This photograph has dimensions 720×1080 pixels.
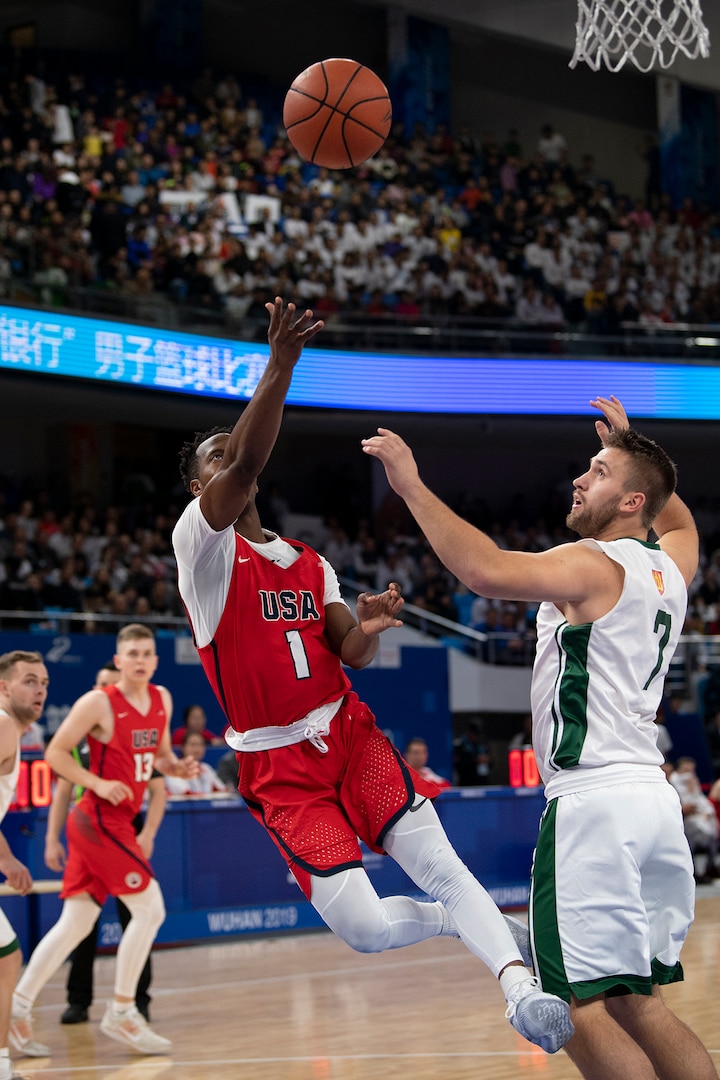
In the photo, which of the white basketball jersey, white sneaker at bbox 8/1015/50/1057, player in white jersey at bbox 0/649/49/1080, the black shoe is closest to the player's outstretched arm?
the white basketball jersey

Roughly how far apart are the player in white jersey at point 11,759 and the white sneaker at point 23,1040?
49 centimetres

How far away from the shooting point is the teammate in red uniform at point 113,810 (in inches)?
281

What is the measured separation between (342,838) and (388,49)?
2433 cm

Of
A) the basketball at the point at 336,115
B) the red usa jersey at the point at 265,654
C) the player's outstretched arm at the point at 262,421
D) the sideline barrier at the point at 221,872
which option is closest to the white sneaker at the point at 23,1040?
the sideline barrier at the point at 221,872

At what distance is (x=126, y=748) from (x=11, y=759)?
4.87 feet

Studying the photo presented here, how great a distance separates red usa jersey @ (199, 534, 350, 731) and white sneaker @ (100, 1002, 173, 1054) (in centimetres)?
293

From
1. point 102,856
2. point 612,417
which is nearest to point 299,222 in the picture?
point 102,856

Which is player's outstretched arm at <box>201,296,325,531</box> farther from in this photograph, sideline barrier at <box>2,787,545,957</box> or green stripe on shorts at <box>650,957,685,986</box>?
sideline barrier at <box>2,787,545,957</box>

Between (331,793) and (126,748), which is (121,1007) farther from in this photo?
(331,793)

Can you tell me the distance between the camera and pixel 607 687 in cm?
386

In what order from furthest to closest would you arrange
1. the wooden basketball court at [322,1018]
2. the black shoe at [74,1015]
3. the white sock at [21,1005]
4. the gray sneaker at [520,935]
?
the black shoe at [74,1015], the white sock at [21,1005], the wooden basketball court at [322,1018], the gray sneaker at [520,935]

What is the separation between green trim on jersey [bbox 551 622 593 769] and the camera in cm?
385

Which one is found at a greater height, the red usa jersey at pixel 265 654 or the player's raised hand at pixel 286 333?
the player's raised hand at pixel 286 333

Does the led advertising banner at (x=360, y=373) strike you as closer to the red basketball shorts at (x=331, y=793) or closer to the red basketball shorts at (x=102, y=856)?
the red basketball shorts at (x=102, y=856)
